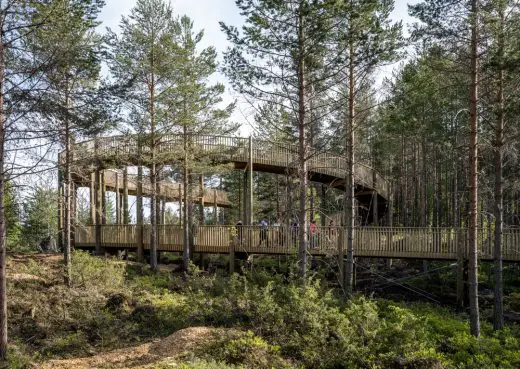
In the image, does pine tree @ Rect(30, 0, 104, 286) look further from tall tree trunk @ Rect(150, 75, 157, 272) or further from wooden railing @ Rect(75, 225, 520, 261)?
wooden railing @ Rect(75, 225, 520, 261)

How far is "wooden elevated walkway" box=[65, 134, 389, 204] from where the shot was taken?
18141mm

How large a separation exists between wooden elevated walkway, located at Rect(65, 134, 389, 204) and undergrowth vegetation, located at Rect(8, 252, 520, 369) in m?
5.64

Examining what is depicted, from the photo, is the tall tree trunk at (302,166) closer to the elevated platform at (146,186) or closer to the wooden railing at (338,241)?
the wooden railing at (338,241)

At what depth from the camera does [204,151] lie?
64.6 feet

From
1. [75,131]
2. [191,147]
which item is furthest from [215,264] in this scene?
[75,131]

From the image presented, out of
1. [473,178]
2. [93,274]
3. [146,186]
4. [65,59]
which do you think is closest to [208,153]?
[146,186]

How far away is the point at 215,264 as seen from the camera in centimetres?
2064

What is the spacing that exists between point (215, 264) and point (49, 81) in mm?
12462

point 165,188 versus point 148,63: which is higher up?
point 148,63

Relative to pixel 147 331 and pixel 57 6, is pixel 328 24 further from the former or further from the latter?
pixel 147 331

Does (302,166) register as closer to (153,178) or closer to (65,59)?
(65,59)

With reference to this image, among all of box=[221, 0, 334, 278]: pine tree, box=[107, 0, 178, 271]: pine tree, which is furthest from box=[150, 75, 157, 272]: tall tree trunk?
box=[221, 0, 334, 278]: pine tree

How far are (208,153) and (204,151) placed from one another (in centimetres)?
19

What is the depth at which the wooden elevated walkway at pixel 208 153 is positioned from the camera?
18141 mm
